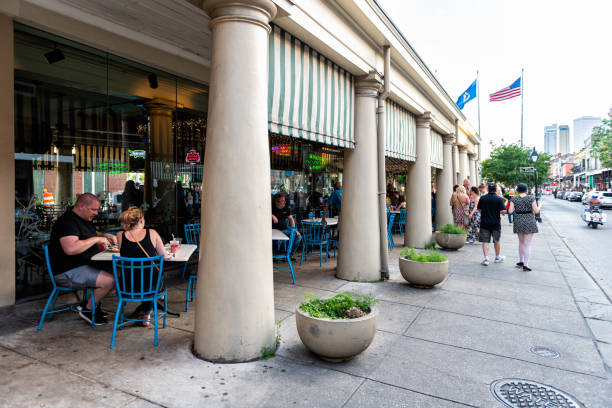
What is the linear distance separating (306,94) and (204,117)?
3945 millimetres

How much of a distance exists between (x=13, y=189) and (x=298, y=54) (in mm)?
4332

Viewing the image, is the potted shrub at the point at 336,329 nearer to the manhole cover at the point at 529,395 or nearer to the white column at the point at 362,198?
the manhole cover at the point at 529,395

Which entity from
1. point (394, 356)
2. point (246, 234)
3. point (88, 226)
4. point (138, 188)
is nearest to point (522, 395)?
point (394, 356)

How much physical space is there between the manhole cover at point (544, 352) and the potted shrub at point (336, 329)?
1884 millimetres

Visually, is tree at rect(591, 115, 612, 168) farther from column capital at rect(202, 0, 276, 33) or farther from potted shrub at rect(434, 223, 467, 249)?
column capital at rect(202, 0, 276, 33)

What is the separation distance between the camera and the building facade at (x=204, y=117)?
3775 millimetres

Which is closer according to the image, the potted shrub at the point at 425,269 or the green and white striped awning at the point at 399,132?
the potted shrub at the point at 425,269

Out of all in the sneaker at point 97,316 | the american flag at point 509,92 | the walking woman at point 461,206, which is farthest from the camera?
the american flag at point 509,92

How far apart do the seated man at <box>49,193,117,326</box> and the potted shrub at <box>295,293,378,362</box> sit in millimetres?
2582

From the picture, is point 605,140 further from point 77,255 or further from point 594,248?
point 77,255

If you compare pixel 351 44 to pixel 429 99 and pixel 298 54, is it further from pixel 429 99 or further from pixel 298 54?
pixel 429 99

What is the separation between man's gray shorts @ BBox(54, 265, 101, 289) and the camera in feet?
15.0

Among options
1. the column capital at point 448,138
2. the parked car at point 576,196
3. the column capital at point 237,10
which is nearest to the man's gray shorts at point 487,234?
the column capital at point 448,138

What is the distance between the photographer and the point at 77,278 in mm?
4582
